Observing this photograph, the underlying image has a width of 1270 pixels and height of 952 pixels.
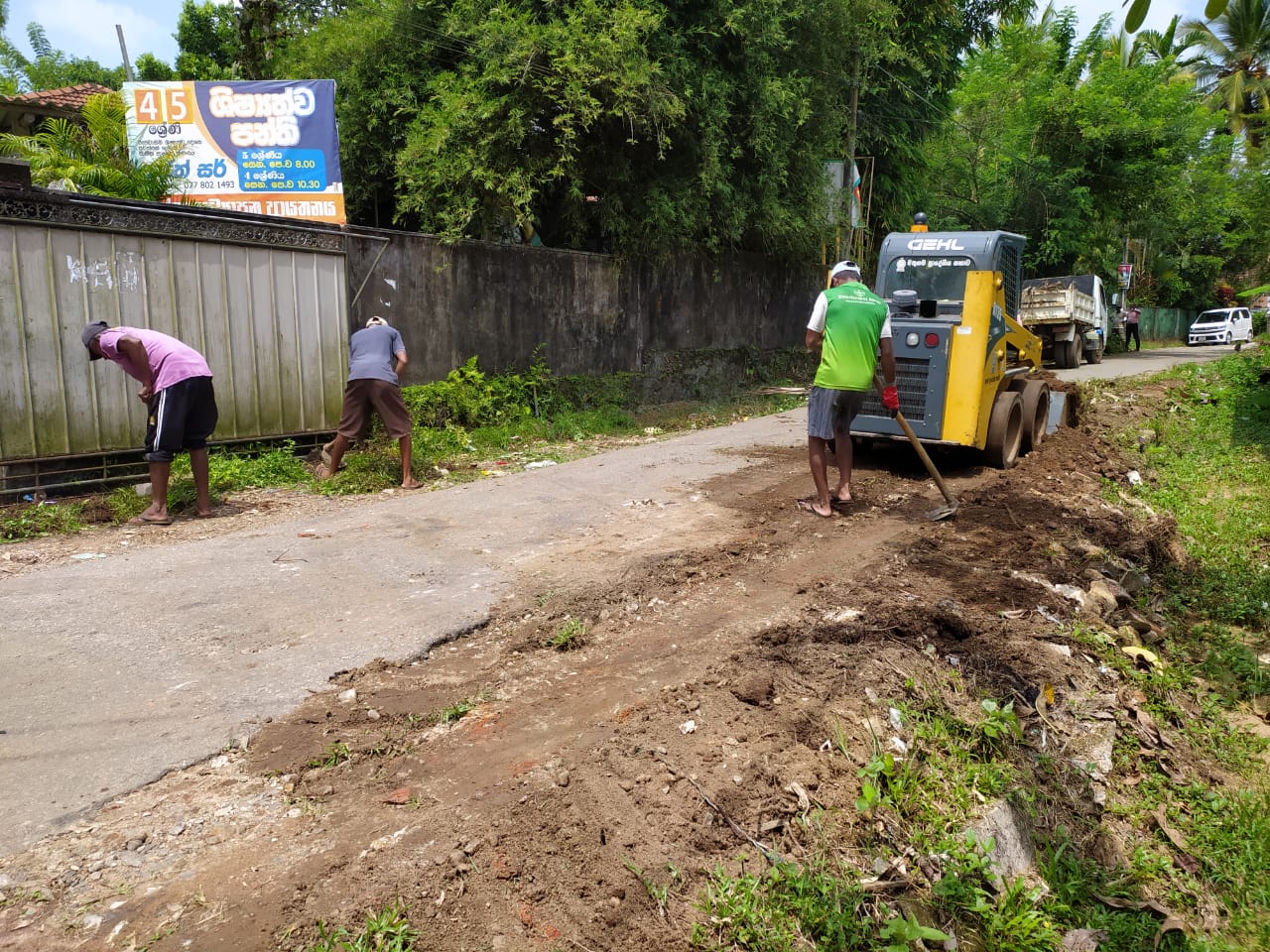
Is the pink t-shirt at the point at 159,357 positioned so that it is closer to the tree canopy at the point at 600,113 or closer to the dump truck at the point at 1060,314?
the tree canopy at the point at 600,113

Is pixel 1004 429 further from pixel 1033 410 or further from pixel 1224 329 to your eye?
pixel 1224 329

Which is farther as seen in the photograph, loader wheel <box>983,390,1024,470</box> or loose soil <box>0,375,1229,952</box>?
loader wheel <box>983,390,1024,470</box>

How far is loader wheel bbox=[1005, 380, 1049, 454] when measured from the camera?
31.0 ft

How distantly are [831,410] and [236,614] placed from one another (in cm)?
453

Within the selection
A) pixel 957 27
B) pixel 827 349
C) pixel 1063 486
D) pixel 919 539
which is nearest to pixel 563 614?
pixel 919 539

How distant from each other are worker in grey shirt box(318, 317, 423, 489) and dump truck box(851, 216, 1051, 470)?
4275 millimetres

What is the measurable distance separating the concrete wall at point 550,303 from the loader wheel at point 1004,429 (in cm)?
625

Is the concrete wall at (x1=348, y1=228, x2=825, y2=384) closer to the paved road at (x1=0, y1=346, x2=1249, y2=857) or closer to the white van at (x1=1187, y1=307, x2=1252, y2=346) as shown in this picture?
the paved road at (x1=0, y1=346, x2=1249, y2=857)

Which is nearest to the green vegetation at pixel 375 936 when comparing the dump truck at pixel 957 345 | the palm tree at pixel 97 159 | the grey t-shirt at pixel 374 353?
the grey t-shirt at pixel 374 353

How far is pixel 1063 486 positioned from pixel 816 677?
18.4 ft

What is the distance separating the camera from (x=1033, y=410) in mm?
9555

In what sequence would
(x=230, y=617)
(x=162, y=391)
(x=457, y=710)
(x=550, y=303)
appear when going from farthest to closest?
(x=550, y=303) → (x=162, y=391) → (x=230, y=617) → (x=457, y=710)

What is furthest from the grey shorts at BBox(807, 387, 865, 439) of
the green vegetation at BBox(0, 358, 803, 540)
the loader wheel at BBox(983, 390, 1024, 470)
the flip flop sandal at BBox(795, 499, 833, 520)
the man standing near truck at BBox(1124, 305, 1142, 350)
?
the man standing near truck at BBox(1124, 305, 1142, 350)

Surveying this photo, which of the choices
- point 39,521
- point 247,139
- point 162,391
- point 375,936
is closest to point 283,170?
point 247,139
